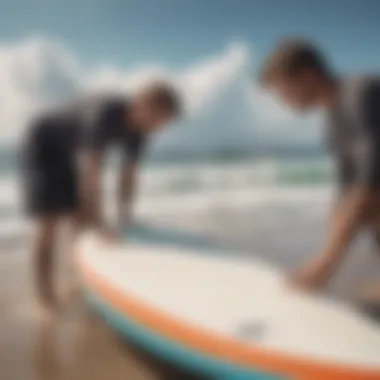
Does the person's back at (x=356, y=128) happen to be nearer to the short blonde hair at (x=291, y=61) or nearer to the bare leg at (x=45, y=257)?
the short blonde hair at (x=291, y=61)

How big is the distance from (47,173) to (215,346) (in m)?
0.44

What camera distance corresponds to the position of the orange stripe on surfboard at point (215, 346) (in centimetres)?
110

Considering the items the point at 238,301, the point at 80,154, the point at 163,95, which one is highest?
the point at 163,95

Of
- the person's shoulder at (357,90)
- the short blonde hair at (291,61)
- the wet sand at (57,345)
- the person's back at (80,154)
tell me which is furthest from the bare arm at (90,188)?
the person's shoulder at (357,90)

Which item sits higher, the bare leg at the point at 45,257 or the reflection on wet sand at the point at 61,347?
the bare leg at the point at 45,257

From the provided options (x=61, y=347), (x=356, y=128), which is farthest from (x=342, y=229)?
(x=61, y=347)

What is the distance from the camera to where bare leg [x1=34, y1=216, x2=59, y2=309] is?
4.22 feet

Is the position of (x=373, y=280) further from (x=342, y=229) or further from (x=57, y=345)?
(x=57, y=345)

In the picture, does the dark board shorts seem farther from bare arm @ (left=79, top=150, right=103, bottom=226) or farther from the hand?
the hand

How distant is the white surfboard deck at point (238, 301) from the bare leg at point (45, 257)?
6 centimetres

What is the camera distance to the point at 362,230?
1300 mm

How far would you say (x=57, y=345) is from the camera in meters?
1.33

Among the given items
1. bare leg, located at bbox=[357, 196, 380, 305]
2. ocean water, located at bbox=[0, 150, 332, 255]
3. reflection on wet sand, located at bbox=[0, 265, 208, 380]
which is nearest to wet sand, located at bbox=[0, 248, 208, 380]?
reflection on wet sand, located at bbox=[0, 265, 208, 380]

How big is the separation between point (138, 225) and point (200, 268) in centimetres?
14
